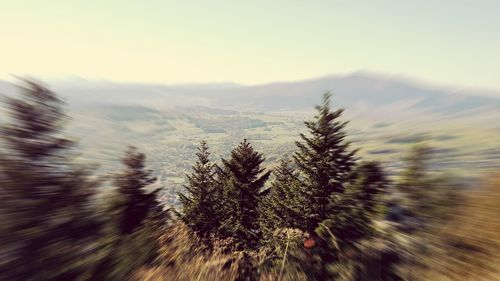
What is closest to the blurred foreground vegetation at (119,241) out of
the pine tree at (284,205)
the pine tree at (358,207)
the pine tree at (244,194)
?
the pine tree at (358,207)

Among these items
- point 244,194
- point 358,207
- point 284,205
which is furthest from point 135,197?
point 358,207

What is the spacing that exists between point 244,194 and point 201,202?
5.76 m

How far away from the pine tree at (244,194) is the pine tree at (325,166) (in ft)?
22.7

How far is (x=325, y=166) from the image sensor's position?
90.0 feet

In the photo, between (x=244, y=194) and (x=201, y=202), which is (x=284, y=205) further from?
(x=201, y=202)

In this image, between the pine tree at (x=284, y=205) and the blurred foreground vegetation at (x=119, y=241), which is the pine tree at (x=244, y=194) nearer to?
the pine tree at (x=284, y=205)

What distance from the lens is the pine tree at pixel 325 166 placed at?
2736 centimetres

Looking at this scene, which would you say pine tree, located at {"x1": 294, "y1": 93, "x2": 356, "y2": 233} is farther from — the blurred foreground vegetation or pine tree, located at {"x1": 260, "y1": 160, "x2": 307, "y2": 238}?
the blurred foreground vegetation

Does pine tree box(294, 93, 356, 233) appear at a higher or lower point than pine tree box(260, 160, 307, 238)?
higher

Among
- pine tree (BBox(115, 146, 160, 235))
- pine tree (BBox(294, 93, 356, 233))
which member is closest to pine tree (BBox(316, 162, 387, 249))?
pine tree (BBox(294, 93, 356, 233))

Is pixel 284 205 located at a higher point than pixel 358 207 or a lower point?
lower

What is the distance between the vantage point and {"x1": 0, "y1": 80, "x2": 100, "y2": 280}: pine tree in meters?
9.42

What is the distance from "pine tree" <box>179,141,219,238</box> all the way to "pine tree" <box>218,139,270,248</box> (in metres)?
2.04

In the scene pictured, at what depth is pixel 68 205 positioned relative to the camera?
10930 millimetres
